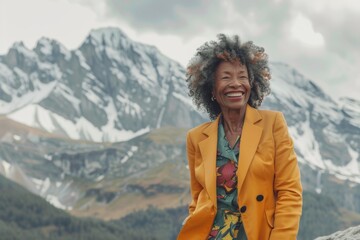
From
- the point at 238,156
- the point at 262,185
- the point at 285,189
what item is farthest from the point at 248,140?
the point at 285,189

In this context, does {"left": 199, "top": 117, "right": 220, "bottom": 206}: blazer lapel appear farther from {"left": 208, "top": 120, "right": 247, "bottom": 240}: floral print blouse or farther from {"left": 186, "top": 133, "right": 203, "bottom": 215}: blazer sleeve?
{"left": 186, "top": 133, "right": 203, "bottom": 215}: blazer sleeve

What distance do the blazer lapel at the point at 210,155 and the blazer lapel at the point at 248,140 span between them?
401 millimetres

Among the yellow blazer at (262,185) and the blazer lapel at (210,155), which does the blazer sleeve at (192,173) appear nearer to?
the blazer lapel at (210,155)

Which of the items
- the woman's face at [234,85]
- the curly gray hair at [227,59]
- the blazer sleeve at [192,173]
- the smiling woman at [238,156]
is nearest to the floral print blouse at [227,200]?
the smiling woman at [238,156]

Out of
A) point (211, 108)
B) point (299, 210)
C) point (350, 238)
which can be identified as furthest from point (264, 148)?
point (350, 238)

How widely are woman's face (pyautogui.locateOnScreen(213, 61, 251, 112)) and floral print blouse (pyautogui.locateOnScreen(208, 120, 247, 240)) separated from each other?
17.5 inches

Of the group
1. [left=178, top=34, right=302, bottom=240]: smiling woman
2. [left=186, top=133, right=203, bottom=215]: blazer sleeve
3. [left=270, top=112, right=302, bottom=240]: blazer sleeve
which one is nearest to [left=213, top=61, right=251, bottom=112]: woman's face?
[left=178, top=34, right=302, bottom=240]: smiling woman

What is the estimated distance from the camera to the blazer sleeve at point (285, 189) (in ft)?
20.7

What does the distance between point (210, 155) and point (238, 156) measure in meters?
0.35

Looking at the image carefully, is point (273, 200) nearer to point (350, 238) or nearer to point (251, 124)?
point (251, 124)

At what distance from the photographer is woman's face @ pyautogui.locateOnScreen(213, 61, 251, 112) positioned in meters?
7.09

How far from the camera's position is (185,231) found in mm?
7070

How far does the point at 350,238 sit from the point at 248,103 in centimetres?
378

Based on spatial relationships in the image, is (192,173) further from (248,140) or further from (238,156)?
(248,140)
